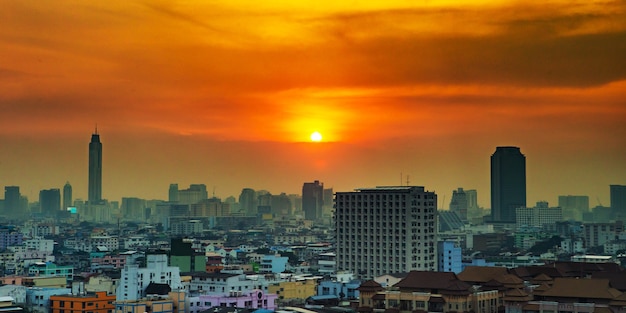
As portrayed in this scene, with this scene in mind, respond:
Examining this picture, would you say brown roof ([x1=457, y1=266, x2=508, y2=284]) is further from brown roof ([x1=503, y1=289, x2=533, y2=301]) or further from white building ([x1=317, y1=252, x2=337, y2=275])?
white building ([x1=317, y1=252, x2=337, y2=275])

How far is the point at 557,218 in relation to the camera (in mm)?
185375

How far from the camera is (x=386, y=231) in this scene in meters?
68.9

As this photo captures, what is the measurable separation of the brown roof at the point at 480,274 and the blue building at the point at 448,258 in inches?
836

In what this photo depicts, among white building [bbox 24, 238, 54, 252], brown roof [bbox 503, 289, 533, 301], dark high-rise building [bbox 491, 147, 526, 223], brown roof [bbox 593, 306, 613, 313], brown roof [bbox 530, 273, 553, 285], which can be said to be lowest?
brown roof [bbox 593, 306, 613, 313]

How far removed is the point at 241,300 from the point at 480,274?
11.0 m

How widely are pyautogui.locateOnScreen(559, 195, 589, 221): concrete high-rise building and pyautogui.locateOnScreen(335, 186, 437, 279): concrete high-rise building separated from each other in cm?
12633

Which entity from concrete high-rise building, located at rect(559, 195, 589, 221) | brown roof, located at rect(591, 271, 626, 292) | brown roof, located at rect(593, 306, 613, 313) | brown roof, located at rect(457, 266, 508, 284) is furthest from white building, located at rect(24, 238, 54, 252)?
concrete high-rise building, located at rect(559, 195, 589, 221)

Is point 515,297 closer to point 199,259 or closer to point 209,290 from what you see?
point 209,290

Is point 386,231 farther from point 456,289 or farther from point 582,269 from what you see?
point 456,289

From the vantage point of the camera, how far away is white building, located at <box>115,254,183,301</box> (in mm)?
59750

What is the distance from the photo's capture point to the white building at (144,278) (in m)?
59.8

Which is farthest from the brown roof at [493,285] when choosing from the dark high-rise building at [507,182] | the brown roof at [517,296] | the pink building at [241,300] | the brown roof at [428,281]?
the dark high-rise building at [507,182]

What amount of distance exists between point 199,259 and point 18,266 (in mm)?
18615

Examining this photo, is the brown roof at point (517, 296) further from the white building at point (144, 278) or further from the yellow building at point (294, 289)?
Result: the white building at point (144, 278)
